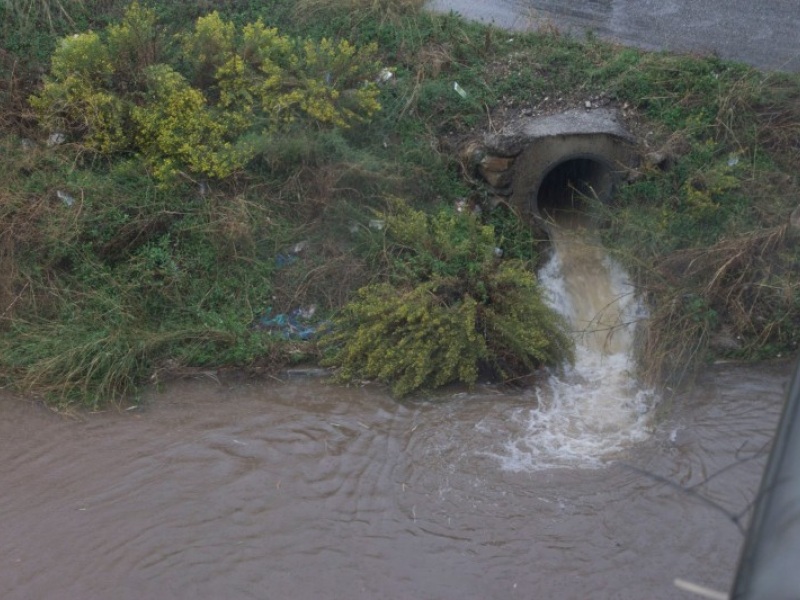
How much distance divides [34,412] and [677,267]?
5.04 m

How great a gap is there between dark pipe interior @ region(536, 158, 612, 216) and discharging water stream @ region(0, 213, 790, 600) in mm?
1610

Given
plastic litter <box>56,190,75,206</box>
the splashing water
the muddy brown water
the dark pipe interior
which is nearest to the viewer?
the muddy brown water

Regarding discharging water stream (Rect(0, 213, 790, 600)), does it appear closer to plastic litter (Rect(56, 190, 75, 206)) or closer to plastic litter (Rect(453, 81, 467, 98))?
plastic litter (Rect(56, 190, 75, 206))

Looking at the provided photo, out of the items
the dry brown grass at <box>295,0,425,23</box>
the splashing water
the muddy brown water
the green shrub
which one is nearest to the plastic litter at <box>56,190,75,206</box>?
the muddy brown water

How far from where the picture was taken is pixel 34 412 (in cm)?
643

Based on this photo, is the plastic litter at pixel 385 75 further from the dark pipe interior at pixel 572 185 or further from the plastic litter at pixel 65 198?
the plastic litter at pixel 65 198

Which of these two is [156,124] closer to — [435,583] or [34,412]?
[34,412]

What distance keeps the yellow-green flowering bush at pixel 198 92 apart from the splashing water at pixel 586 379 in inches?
87.7

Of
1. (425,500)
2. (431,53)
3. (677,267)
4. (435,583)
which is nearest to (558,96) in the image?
(431,53)

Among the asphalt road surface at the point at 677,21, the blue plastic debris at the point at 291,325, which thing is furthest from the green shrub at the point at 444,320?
the asphalt road surface at the point at 677,21

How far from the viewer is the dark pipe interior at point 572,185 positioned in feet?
25.6

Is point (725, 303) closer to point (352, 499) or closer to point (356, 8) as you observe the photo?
point (352, 499)

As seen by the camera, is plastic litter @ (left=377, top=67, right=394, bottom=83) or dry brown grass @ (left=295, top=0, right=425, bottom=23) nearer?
plastic litter @ (left=377, top=67, right=394, bottom=83)

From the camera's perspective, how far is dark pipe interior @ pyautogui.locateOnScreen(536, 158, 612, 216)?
781 centimetres
